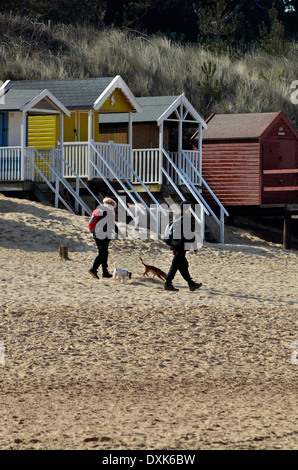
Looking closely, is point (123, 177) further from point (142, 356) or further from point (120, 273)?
point (142, 356)

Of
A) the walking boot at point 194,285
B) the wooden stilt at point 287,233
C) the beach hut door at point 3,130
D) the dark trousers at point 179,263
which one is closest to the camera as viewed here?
the dark trousers at point 179,263

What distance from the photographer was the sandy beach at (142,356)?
8594 millimetres

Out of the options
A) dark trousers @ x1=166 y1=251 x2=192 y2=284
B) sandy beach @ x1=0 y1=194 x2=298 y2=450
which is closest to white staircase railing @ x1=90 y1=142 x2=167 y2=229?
sandy beach @ x1=0 y1=194 x2=298 y2=450

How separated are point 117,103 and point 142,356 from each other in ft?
56.9

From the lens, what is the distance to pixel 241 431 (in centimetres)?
861

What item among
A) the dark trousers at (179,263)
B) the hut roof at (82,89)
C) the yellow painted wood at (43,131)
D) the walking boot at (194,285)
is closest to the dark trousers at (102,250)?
the dark trousers at (179,263)

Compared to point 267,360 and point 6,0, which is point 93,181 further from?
point 6,0

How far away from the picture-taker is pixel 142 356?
11711mm

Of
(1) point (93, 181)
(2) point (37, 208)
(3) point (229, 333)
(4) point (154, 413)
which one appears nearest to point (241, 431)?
(4) point (154, 413)

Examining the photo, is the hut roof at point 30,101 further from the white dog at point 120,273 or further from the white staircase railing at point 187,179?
the white dog at point 120,273

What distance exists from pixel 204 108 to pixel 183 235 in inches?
952

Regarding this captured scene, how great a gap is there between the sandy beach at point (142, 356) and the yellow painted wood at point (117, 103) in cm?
852
